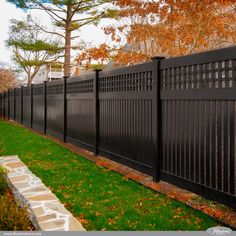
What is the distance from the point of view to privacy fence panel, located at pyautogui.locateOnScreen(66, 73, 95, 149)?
923 centimetres

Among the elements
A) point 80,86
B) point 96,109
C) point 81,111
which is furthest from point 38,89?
point 96,109

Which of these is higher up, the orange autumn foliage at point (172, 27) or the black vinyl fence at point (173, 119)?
the orange autumn foliage at point (172, 27)

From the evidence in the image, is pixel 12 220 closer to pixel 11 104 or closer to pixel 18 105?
pixel 18 105

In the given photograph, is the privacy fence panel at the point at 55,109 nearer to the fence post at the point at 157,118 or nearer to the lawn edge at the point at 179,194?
the lawn edge at the point at 179,194

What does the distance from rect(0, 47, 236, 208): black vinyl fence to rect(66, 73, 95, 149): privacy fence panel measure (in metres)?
0.03

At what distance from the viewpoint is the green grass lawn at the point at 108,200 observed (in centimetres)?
435

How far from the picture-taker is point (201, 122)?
498 cm

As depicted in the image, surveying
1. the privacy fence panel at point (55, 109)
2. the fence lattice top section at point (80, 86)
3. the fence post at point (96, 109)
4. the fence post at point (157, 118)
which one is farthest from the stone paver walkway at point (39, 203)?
the privacy fence panel at point (55, 109)

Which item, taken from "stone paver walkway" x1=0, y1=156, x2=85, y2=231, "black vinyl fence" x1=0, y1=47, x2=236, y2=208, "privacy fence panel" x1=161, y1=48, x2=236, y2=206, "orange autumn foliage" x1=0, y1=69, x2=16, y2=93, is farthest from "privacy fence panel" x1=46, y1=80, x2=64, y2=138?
"orange autumn foliage" x1=0, y1=69, x2=16, y2=93

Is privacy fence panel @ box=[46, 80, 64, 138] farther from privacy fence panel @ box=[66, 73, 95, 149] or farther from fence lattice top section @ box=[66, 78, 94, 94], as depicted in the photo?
fence lattice top section @ box=[66, 78, 94, 94]

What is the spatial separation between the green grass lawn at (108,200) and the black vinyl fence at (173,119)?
1.36 ft

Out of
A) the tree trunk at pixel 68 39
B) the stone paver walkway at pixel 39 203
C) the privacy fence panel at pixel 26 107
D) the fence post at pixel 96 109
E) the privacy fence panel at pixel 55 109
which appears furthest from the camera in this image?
the tree trunk at pixel 68 39

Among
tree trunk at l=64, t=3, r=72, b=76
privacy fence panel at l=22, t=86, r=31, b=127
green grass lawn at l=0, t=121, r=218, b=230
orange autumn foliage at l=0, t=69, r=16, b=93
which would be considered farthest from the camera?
orange autumn foliage at l=0, t=69, r=16, b=93

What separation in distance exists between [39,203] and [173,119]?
7.12ft
